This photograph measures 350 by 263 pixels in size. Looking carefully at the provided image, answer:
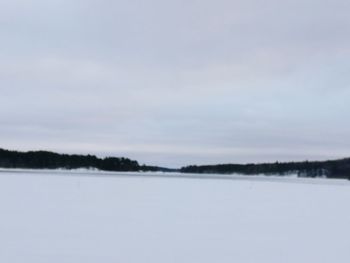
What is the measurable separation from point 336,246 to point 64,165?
98613mm

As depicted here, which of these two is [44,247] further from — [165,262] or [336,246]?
[336,246]

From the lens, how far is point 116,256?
793 cm

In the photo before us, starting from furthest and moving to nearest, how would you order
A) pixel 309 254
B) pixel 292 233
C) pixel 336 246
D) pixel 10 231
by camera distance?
1. pixel 292 233
2. pixel 10 231
3. pixel 336 246
4. pixel 309 254

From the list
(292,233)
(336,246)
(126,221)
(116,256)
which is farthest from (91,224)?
(336,246)

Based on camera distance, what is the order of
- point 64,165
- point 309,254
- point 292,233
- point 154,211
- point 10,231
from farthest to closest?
1. point 64,165
2. point 154,211
3. point 292,233
4. point 10,231
5. point 309,254

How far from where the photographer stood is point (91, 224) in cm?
1152

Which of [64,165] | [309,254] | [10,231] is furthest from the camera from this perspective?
[64,165]

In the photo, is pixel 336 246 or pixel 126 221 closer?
pixel 336 246

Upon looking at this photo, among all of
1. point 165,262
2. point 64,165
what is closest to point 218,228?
point 165,262

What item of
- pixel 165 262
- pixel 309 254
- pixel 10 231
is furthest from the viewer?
pixel 10 231

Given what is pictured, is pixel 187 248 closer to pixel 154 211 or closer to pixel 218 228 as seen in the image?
pixel 218 228

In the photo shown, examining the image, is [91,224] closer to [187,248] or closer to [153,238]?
[153,238]

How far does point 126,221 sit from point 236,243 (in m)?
3.71

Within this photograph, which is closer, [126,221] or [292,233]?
[292,233]
